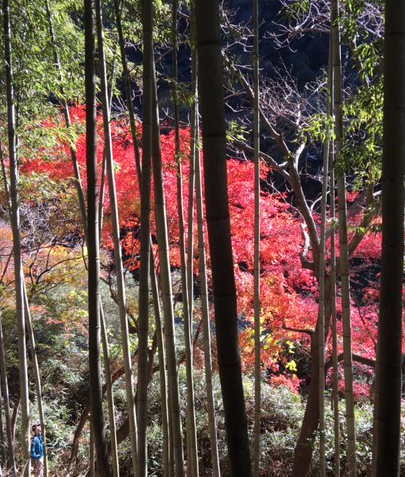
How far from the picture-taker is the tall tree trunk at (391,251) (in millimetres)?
1361

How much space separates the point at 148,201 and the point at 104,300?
7.73 meters

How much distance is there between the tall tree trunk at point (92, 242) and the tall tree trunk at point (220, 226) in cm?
115

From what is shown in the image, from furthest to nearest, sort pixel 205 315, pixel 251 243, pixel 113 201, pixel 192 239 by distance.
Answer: pixel 251 243
pixel 192 239
pixel 205 315
pixel 113 201

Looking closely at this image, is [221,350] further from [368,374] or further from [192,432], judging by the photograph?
[368,374]

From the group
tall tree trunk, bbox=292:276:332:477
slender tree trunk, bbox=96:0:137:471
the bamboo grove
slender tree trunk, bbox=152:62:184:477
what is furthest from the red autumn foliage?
slender tree trunk, bbox=152:62:184:477

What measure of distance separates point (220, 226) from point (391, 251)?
529mm

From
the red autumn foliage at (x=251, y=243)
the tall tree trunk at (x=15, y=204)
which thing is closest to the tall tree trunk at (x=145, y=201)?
the tall tree trunk at (x=15, y=204)

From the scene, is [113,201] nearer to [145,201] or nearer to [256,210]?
[145,201]

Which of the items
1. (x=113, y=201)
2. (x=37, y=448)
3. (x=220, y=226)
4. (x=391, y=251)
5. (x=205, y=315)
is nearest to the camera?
(x=220, y=226)

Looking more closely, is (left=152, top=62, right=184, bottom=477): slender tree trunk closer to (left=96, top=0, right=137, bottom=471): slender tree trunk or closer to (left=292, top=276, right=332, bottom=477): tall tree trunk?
(left=96, top=0, right=137, bottom=471): slender tree trunk

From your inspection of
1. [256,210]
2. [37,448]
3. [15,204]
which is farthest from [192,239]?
[37,448]

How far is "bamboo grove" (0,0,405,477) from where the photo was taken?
1.40 m

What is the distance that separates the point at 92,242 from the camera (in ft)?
7.79

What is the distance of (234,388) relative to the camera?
1.30 metres
